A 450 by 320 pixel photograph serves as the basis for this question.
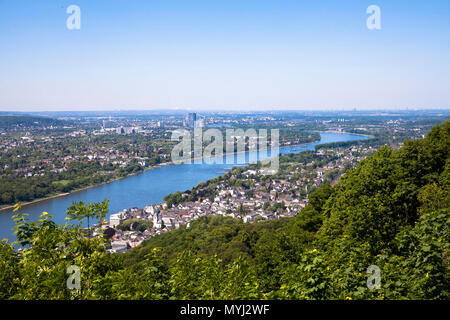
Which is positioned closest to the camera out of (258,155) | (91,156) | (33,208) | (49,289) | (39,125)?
(49,289)

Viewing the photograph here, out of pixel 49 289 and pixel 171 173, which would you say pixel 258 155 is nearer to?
pixel 171 173

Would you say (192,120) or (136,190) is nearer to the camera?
(136,190)

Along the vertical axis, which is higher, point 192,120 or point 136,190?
point 192,120

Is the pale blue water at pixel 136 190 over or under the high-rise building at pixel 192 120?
under

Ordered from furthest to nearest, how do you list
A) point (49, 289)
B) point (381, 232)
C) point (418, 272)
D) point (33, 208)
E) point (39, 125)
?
point (39, 125)
point (33, 208)
point (381, 232)
point (418, 272)
point (49, 289)

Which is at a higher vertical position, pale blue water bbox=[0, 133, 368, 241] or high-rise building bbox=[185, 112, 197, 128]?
high-rise building bbox=[185, 112, 197, 128]

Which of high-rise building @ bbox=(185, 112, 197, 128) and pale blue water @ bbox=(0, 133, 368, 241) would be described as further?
high-rise building @ bbox=(185, 112, 197, 128)

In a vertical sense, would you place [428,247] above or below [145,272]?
above
